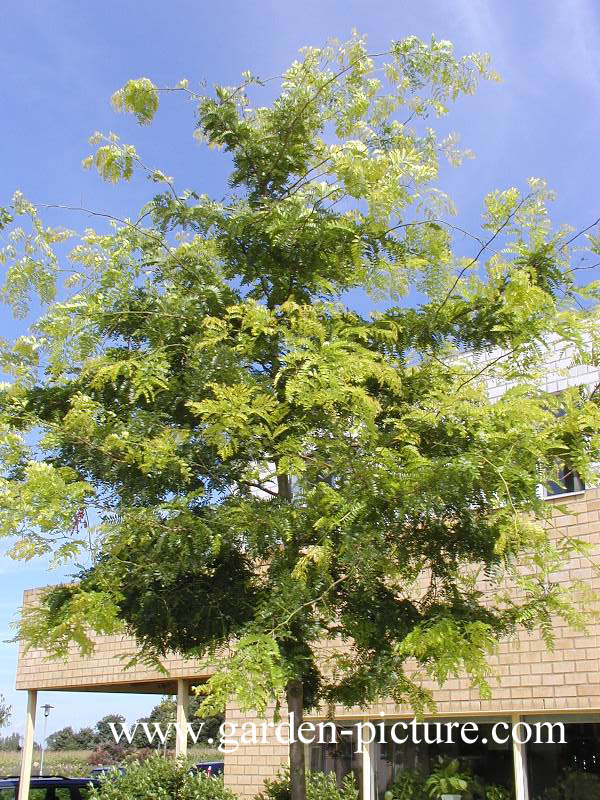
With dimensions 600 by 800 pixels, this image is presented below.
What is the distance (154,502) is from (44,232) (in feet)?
9.01

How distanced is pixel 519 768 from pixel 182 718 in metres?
6.78

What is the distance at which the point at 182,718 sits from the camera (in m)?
14.8

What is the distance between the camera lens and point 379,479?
5.62 m

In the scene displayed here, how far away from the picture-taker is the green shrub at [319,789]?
401 inches

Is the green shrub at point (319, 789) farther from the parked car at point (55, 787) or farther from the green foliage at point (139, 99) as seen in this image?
the green foliage at point (139, 99)

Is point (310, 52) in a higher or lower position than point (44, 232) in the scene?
higher

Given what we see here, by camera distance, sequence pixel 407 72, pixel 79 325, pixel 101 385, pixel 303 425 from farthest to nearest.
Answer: pixel 407 72 → pixel 79 325 → pixel 101 385 → pixel 303 425

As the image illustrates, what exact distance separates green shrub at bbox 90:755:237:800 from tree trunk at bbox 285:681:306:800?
4.92 meters

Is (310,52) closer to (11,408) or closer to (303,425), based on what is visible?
(303,425)

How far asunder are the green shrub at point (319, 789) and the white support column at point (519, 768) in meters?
2.01

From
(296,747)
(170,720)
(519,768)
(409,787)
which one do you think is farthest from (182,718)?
(170,720)

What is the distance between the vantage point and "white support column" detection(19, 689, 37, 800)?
1512 centimetres

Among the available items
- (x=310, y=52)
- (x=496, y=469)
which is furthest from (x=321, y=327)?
(x=310, y=52)

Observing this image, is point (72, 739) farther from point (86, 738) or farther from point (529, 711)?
point (529, 711)
